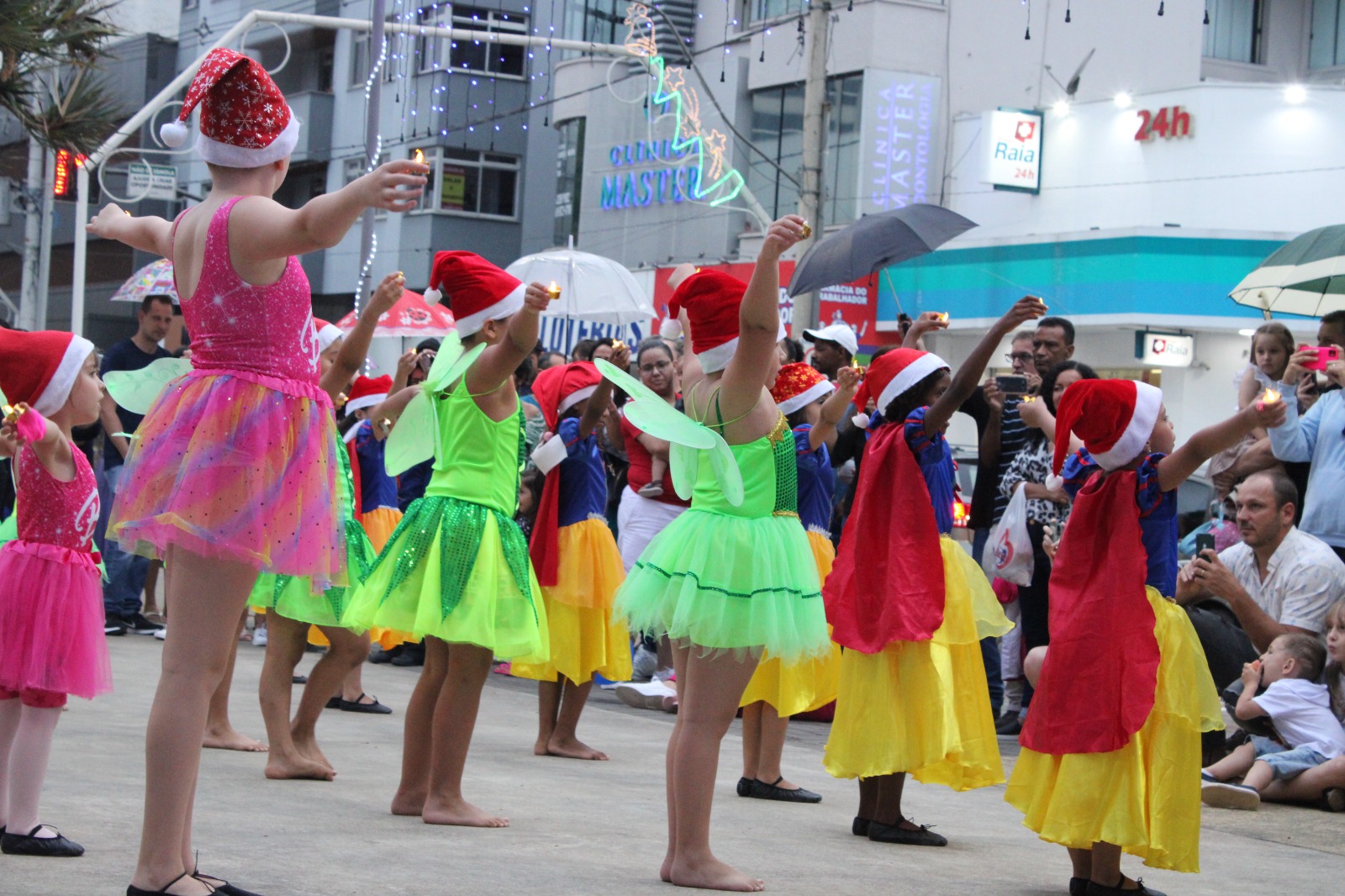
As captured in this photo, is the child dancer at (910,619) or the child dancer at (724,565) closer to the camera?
the child dancer at (724,565)

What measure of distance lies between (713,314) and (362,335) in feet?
3.88

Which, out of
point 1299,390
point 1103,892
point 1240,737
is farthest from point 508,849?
point 1299,390

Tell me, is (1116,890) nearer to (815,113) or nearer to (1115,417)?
(1115,417)

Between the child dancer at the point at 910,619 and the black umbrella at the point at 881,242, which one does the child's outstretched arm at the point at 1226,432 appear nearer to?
the child dancer at the point at 910,619

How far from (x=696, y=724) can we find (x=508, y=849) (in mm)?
778

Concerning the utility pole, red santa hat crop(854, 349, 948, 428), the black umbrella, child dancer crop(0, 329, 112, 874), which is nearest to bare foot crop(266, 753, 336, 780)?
child dancer crop(0, 329, 112, 874)

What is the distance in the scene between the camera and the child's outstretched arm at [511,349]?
5.13 meters

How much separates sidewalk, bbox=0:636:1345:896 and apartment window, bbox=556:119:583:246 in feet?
82.1

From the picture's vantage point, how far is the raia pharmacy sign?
23656 millimetres

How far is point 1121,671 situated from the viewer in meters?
4.68

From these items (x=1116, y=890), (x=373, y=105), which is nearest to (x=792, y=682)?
(x=1116, y=890)

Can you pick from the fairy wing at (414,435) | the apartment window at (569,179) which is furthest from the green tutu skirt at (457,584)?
the apartment window at (569,179)

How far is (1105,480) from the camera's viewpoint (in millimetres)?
4922

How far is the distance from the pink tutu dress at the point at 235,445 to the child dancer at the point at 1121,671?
2.30 m
